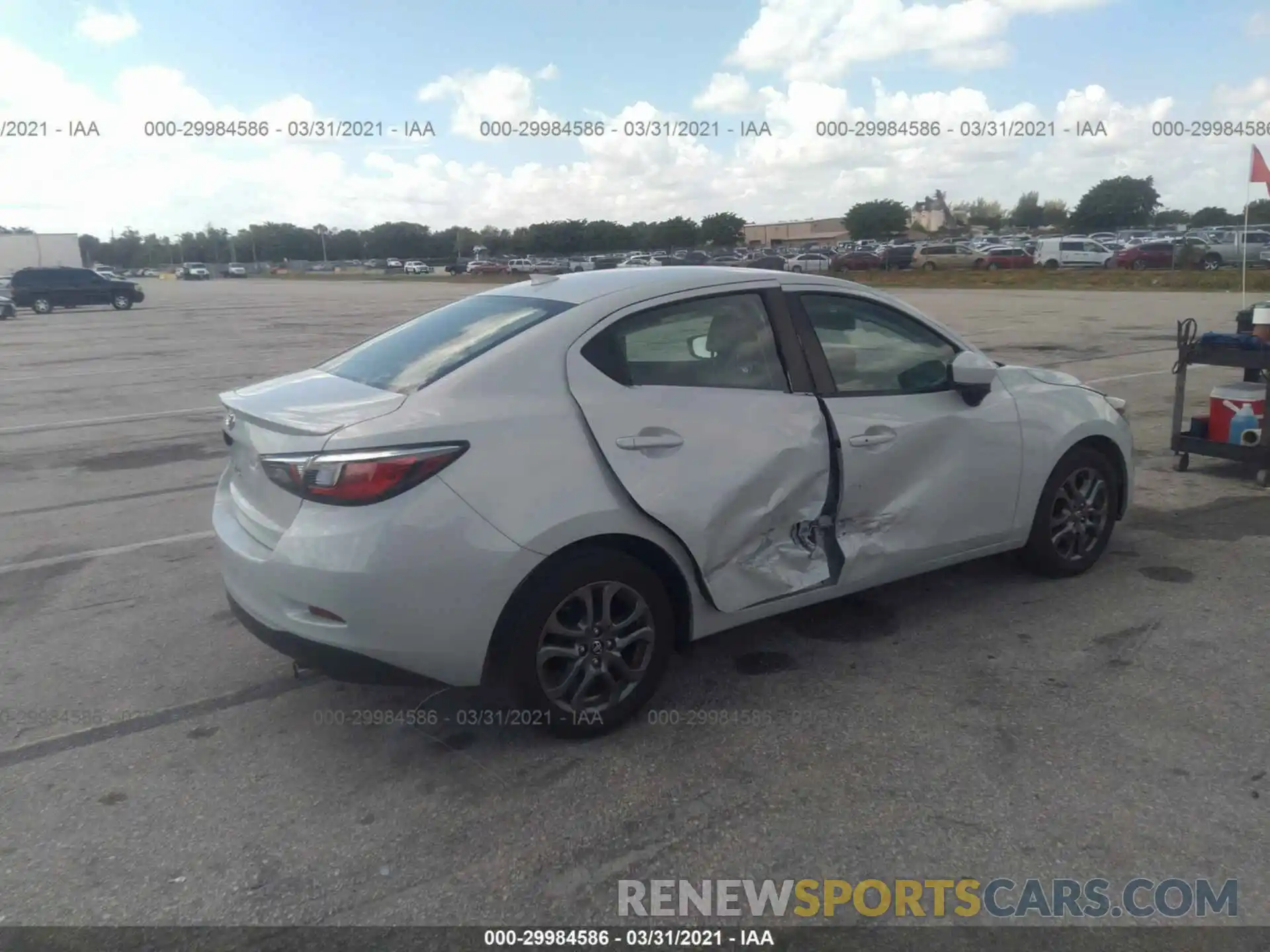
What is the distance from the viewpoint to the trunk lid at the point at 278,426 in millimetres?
3549

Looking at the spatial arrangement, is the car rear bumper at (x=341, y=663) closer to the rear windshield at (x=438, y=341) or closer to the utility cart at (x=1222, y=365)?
the rear windshield at (x=438, y=341)

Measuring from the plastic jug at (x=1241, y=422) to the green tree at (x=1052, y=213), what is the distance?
12515 centimetres

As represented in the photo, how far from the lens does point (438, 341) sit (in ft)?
13.8

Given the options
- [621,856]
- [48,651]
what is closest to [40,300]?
[48,651]

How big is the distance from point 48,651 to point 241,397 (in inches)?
68.5

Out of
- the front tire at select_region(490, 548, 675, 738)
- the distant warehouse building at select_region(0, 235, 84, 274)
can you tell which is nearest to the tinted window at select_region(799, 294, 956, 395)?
the front tire at select_region(490, 548, 675, 738)

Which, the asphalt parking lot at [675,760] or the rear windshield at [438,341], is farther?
the rear windshield at [438,341]

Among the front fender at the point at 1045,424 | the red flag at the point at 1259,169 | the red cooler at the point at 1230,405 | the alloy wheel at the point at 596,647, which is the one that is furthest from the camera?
the red flag at the point at 1259,169

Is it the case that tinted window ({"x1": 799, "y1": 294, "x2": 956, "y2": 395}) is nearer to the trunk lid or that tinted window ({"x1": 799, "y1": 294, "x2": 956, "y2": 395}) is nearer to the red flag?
the trunk lid

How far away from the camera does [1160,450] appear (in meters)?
8.55

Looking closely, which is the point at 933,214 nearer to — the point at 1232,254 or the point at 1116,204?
the point at 1116,204

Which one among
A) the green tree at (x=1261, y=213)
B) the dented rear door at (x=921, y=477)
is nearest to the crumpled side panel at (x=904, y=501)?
the dented rear door at (x=921, y=477)

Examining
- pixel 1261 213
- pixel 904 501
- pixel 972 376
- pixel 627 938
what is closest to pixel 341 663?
pixel 627 938

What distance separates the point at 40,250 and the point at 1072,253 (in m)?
60.7
